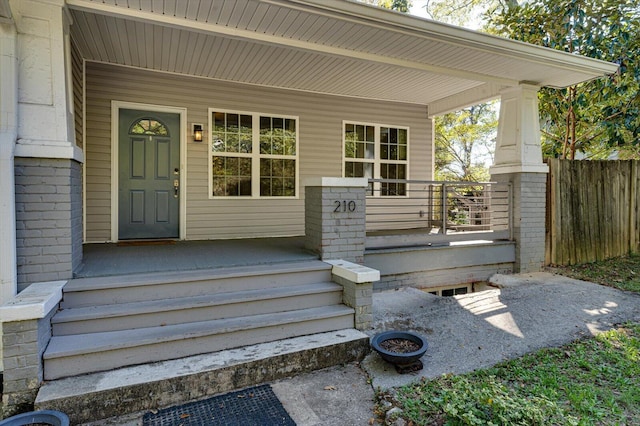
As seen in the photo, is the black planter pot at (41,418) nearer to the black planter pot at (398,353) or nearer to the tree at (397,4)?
the black planter pot at (398,353)

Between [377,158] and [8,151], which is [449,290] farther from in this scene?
[8,151]

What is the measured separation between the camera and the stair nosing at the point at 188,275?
118 inches

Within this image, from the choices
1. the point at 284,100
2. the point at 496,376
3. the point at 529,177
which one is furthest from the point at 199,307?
the point at 529,177

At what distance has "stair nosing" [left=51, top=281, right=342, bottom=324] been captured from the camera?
2788 millimetres

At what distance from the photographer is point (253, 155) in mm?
6238

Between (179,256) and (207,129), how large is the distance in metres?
2.51

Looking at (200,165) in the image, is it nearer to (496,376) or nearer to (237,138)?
(237,138)

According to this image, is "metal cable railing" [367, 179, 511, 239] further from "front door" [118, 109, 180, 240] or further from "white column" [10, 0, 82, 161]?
"white column" [10, 0, 82, 161]

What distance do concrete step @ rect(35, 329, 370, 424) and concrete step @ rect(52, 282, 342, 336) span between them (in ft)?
1.16

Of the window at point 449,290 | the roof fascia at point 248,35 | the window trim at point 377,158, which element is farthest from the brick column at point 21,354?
the window trim at point 377,158

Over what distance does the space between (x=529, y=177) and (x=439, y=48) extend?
2.52 m

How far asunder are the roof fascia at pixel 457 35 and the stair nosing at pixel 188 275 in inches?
97.8

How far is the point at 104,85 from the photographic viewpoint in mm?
5242

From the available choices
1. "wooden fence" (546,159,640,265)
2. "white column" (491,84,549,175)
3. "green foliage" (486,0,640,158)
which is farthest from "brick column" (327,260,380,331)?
"green foliage" (486,0,640,158)
